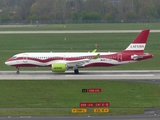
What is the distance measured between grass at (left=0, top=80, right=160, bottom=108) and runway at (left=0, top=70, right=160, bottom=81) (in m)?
3.08

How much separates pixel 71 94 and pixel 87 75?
11382 millimetres

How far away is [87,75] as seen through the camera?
44.2 metres

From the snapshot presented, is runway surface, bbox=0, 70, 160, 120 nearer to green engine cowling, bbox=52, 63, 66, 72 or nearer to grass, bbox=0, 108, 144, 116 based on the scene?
green engine cowling, bbox=52, 63, 66, 72

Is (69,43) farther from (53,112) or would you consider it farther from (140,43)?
(53,112)

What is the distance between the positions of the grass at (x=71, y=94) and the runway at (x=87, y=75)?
3.08 meters

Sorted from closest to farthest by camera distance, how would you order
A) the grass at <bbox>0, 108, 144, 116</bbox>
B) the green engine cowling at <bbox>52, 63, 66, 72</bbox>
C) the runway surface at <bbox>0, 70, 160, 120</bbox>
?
the grass at <bbox>0, 108, 144, 116</bbox>, the runway surface at <bbox>0, 70, 160, 120</bbox>, the green engine cowling at <bbox>52, 63, 66, 72</bbox>

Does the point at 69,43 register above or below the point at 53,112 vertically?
above

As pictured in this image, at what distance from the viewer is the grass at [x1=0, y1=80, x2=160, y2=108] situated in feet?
96.8

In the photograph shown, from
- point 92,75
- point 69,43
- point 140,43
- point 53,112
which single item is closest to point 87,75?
point 92,75

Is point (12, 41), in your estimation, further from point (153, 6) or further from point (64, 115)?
point (153, 6)

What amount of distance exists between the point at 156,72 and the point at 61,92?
16207 mm

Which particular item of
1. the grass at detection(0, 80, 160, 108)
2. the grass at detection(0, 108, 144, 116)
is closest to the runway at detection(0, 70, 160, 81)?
the grass at detection(0, 80, 160, 108)

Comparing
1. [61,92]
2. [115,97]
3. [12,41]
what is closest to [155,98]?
[115,97]

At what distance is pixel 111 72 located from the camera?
1838 inches
